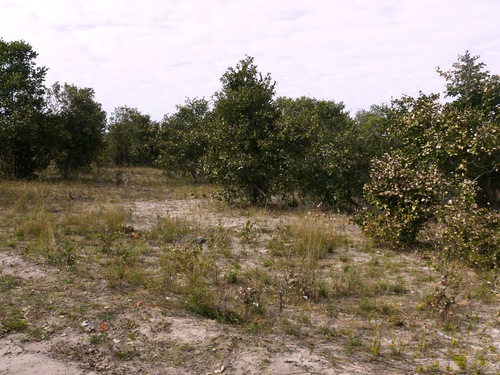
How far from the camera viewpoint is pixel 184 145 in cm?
2142

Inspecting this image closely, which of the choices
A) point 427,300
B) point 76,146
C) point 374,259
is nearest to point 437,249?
point 374,259

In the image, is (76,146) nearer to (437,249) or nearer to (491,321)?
(437,249)

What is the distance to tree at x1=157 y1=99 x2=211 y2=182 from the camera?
21.4m

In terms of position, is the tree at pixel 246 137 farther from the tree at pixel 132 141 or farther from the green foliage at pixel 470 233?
the tree at pixel 132 141

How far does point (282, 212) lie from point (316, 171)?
188 cm

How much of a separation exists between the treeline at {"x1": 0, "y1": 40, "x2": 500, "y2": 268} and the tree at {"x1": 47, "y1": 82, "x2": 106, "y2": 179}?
0.05m

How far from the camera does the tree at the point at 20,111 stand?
52.7 ft

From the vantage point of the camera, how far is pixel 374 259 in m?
7.71

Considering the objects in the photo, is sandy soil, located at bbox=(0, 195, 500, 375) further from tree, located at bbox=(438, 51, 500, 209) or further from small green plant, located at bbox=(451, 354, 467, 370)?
tree, located at bbox=(438, 51, 500, 209)

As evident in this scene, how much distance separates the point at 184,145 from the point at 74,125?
560cm

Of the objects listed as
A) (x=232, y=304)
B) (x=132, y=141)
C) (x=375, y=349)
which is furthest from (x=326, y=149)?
(x=132, y=141)

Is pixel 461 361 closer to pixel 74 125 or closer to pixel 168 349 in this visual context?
pixel 168 349

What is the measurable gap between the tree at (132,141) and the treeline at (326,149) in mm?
5311

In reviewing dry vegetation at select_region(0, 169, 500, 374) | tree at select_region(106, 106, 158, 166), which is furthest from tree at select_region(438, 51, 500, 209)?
tree at select_region(106, 106, 158, 166)
